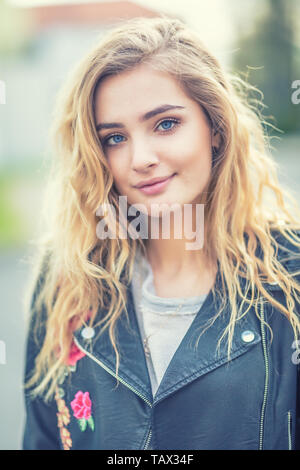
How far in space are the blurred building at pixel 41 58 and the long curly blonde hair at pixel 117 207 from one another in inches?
357

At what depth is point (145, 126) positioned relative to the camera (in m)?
1.42

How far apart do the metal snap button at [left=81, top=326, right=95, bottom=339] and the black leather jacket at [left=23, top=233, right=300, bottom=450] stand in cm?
11

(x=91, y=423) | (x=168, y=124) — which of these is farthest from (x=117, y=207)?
(x=91, y=423)

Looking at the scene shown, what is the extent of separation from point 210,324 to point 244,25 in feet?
47.2

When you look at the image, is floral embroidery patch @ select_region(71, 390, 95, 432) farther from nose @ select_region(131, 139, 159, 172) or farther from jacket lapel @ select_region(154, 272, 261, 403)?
nose @ select_region(131, 139, 159, 172)

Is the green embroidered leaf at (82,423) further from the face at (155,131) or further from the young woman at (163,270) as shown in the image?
the face at (155,131)

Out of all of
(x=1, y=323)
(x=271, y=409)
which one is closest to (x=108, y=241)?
(x=271, y=409)

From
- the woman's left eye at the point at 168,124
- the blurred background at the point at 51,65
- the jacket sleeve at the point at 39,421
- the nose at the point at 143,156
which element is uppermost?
the blurred background at the point at 51,65

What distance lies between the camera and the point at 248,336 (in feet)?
4.66

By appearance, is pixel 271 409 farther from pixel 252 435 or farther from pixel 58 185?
pixel 58 185

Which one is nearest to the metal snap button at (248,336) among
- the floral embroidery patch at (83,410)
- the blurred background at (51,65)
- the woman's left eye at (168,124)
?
the floral embroidery patch at (83,410)

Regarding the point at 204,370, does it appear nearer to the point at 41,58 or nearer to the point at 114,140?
the point at 114,140

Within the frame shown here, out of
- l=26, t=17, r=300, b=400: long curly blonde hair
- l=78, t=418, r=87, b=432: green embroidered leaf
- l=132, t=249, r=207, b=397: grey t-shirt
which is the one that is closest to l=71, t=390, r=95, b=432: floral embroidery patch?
l=78, t=418, r=87, b=432: green embroidered leaf

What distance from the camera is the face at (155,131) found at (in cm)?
141
